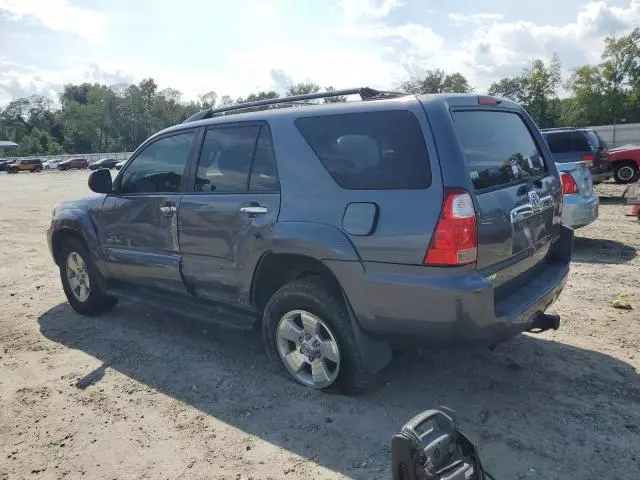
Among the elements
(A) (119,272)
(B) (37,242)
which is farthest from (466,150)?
(B) (37,242)

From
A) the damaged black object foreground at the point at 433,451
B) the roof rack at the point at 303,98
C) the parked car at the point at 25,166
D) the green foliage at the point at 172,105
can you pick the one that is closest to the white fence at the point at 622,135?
the green foliage at the point at 172,105

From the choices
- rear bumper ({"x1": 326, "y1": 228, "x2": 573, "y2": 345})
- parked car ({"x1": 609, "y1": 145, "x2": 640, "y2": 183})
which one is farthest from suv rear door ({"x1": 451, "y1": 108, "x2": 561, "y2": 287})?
parked car ({"x1": 609, "y1": 145, "x2": 640, "y2": 183})

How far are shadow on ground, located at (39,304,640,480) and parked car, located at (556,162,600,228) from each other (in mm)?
3490

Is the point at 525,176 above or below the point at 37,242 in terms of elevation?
above

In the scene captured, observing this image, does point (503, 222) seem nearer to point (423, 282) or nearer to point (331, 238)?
point (423, 282)

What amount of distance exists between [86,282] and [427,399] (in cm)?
372

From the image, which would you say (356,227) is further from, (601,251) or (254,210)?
(601,251)

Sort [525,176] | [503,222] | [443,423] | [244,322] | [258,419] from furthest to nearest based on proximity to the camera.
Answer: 1. [244,322]
2. [525,176]
3. [258,419]
4. [503,222]
5. [443,423]

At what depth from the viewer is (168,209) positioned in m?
4.34

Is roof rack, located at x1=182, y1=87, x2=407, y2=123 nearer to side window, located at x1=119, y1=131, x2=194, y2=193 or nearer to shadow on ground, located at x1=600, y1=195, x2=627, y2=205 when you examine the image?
side window, located at x1=119, y1=131, x2=194, y2=193

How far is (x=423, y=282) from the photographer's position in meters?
2.96

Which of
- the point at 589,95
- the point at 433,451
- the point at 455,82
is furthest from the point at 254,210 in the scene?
the point at 455,82

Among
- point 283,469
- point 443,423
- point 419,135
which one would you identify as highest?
point 419,135

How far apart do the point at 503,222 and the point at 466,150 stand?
473 mm
